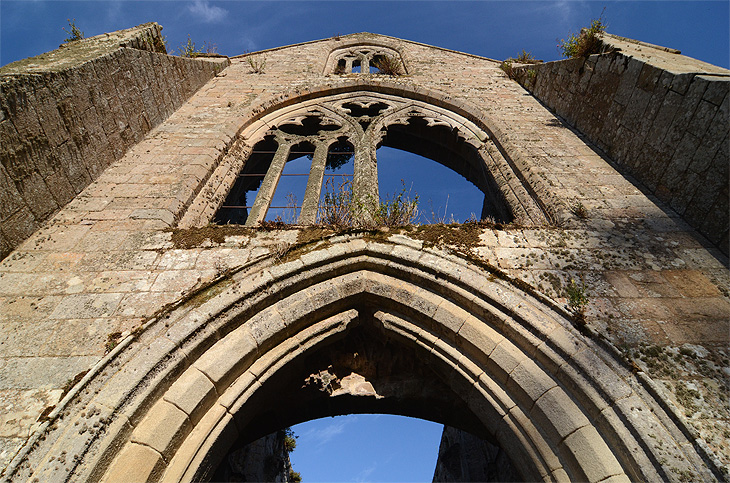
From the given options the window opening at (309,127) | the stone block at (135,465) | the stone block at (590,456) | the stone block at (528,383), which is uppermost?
the window opening at (309,127)

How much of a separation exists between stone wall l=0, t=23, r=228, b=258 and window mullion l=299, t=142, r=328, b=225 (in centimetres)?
207

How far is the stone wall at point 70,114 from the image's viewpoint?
3.53 metres

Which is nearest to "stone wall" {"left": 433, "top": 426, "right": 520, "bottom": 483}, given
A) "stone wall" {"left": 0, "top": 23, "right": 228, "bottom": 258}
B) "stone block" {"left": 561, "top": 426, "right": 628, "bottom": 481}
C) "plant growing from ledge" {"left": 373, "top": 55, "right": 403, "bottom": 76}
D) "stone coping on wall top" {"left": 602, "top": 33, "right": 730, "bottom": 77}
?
"stone block" {"left": 561, "top": 426, "right": 628, "bottom": 481}

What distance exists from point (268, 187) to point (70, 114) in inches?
77.3

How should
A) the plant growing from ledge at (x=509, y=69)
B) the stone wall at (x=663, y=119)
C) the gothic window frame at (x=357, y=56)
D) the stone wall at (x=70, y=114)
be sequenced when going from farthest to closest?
the gothic window frame at (x=357, y=56) < the plant growing from ledge at (x=509, y=69) < the stone wall at (x=663, y=119) < the stone wall at (x=70, y=114)

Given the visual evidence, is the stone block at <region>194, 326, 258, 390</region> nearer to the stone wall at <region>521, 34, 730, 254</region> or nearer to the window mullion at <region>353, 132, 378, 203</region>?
the window mullion at <region>353, 132, 378, 203</region>

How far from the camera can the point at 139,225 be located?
151 inches

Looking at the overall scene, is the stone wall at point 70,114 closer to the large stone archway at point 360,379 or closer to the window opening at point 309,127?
the window opening at point 309,127

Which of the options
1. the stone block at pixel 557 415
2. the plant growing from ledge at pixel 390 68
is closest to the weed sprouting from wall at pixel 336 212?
the stone block at pixel 557 415

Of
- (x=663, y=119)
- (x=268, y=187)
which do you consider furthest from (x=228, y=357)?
(x=663, y=119)

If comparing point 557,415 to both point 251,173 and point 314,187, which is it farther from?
point 251,173

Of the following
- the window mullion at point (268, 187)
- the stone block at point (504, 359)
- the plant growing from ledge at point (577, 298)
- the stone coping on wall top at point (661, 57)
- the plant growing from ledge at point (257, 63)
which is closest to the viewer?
the stone block at point (504, 359)

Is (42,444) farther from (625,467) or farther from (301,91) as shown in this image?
(301,91)

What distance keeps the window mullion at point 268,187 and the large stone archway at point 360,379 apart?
4.09 feet
